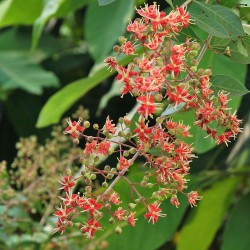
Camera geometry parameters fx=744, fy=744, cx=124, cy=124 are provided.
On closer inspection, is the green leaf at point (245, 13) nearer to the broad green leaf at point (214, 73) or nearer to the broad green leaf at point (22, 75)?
the broad green leaf at point (214, 73)

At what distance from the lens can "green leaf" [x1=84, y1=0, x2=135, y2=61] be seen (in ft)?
8.38

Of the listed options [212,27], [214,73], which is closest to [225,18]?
[212,27]

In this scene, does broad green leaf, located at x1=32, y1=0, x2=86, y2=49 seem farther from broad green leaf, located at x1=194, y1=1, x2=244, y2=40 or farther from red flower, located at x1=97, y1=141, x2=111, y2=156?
red flower, located at x1=97, y1=141, x2=111, y2=156

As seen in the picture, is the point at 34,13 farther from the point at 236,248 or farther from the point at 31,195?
the point at 236,248

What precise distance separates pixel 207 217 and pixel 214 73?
678mm

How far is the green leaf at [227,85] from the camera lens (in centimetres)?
124

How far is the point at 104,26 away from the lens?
8.68ft

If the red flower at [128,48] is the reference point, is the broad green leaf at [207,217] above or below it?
below

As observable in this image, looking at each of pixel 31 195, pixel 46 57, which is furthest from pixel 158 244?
Answer: pixel 46 57

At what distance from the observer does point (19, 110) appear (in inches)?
124

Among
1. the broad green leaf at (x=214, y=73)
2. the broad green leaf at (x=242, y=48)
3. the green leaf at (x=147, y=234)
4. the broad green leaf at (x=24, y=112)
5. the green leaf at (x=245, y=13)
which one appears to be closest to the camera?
the broad green leaf at (x=242, y=48)

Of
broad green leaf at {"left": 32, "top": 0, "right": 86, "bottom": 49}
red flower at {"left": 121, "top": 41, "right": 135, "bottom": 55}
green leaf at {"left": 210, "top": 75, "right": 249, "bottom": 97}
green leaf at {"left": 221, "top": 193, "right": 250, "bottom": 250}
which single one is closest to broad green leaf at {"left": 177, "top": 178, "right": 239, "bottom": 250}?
green leaf at {"left": 221, "top": 193, "right": 250, "bottom": 250}

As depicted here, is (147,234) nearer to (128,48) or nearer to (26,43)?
(128,48)

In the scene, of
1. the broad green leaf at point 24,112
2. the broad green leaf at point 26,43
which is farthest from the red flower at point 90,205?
the broad green leaf at point 26,43
